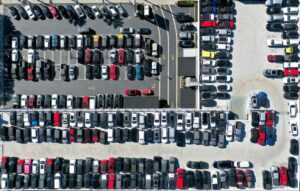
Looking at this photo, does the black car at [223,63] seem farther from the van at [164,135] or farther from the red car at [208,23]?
the van at [164,135]

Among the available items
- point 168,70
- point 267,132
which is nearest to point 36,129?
point 168,70

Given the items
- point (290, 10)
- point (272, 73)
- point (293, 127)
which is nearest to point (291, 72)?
point (272, 73)

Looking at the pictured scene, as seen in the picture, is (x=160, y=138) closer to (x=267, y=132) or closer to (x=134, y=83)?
(x=134, y=83)

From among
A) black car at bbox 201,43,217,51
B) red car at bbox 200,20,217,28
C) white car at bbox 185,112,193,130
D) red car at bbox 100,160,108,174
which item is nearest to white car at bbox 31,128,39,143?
red car at bbox 100,160,108,174

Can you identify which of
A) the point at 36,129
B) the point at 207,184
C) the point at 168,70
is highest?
the point at 168,70

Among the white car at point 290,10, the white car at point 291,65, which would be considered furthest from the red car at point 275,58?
the white car at point 290,10

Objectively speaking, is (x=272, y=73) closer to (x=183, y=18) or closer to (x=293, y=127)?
(x=293, y=127)
